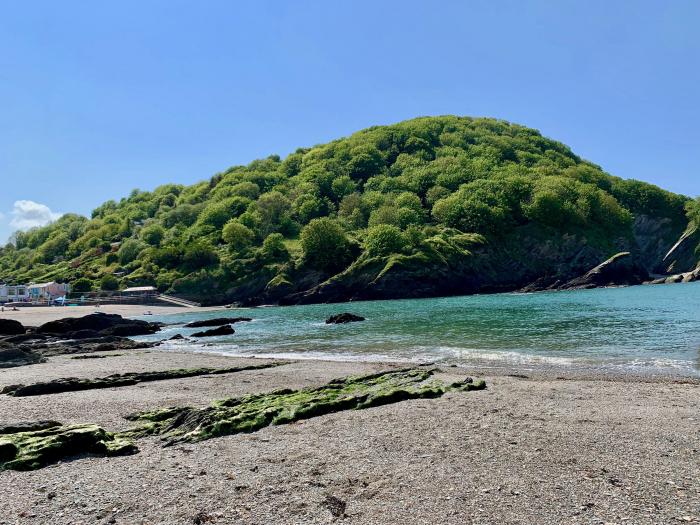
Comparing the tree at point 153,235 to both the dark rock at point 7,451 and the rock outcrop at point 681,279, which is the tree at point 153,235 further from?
the dark rock at point 7,451

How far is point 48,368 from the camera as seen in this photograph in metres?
25.3

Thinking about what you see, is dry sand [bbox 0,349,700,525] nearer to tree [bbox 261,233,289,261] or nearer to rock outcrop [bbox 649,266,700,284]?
tree [bbox 261,233,289,261]

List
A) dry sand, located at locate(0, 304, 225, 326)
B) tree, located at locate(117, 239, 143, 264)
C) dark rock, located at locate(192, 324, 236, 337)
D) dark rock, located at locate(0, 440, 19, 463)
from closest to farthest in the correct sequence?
1. dark rock, located at locate(0, 440, 19, 463)
2. dark rock, located at locate(192, 324, 236, 337)
3. dry sand, located at locate(0, 304, 225, 326)
4. tree, located at locate(117, 239, 143, 264)

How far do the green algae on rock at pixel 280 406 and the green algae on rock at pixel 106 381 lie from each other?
6.38m

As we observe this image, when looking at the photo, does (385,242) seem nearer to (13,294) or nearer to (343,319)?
(343,319)

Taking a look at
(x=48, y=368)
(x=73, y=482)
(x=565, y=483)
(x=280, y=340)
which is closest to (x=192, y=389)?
(x=73, y=482)

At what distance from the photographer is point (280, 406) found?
14430mm

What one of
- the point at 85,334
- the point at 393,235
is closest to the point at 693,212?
the point at 393,235

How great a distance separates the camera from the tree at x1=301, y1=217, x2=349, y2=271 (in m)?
129

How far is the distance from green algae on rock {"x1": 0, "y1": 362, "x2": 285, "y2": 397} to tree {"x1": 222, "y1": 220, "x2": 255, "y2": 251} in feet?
405

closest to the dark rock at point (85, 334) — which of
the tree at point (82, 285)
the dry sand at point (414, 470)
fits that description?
the dry sand at point (414, 470)

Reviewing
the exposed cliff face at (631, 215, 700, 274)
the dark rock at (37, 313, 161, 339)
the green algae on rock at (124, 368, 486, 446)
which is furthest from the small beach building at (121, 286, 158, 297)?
the exposed cliff face at (631, 215, 700, 274)

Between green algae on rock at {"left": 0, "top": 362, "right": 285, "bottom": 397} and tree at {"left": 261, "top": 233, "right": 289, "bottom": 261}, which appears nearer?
green algae on rock at {"left": 0, "top": 362, "right": 285, "bottom": 397}

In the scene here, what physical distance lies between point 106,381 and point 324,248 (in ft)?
363
